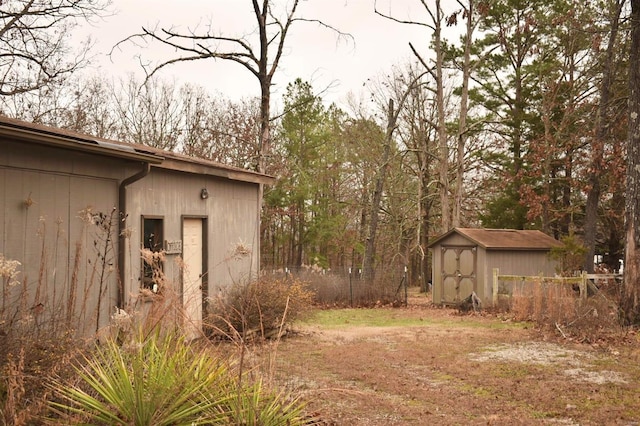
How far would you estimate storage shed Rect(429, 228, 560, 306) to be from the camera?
19.0 meters

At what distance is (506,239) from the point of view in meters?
19.8

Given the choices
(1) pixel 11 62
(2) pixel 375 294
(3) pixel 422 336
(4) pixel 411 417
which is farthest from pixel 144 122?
(4) pixel 411 417

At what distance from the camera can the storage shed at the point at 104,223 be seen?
6.59 metres

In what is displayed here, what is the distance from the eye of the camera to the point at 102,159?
28.0 ft

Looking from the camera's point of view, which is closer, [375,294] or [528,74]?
[375,294]

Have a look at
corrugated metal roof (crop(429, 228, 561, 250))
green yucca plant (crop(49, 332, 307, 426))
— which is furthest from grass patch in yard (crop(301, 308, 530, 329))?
green yucca plant (crop(49, 332, 307, 426))

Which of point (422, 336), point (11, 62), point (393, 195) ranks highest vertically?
point (11, 62)

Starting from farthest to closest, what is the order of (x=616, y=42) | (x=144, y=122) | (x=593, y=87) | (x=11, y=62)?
1. (x=144, y=122)
2. (x=593, y=87)
3. (x=616, y=42)
4. (x=11, y=62)

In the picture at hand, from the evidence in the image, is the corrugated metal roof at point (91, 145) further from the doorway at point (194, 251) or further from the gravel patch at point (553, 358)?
the gravel patch at point (553, 358)

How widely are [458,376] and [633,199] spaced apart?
660cm

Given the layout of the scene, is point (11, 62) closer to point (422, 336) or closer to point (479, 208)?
point (422, 336)

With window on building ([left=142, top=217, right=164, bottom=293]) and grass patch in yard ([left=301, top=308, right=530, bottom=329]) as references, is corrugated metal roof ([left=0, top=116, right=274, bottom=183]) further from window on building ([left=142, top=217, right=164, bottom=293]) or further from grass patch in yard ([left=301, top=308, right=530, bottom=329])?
grass patch in yard ([left=301, top=308, right=530, bottom=329])

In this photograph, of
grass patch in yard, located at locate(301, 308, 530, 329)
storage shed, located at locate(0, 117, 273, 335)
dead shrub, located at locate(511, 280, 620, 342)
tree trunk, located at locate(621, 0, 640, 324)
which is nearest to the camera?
storage shed, located at locate(0, 117, 273, 335)

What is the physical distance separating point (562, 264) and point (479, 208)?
13.0 m
